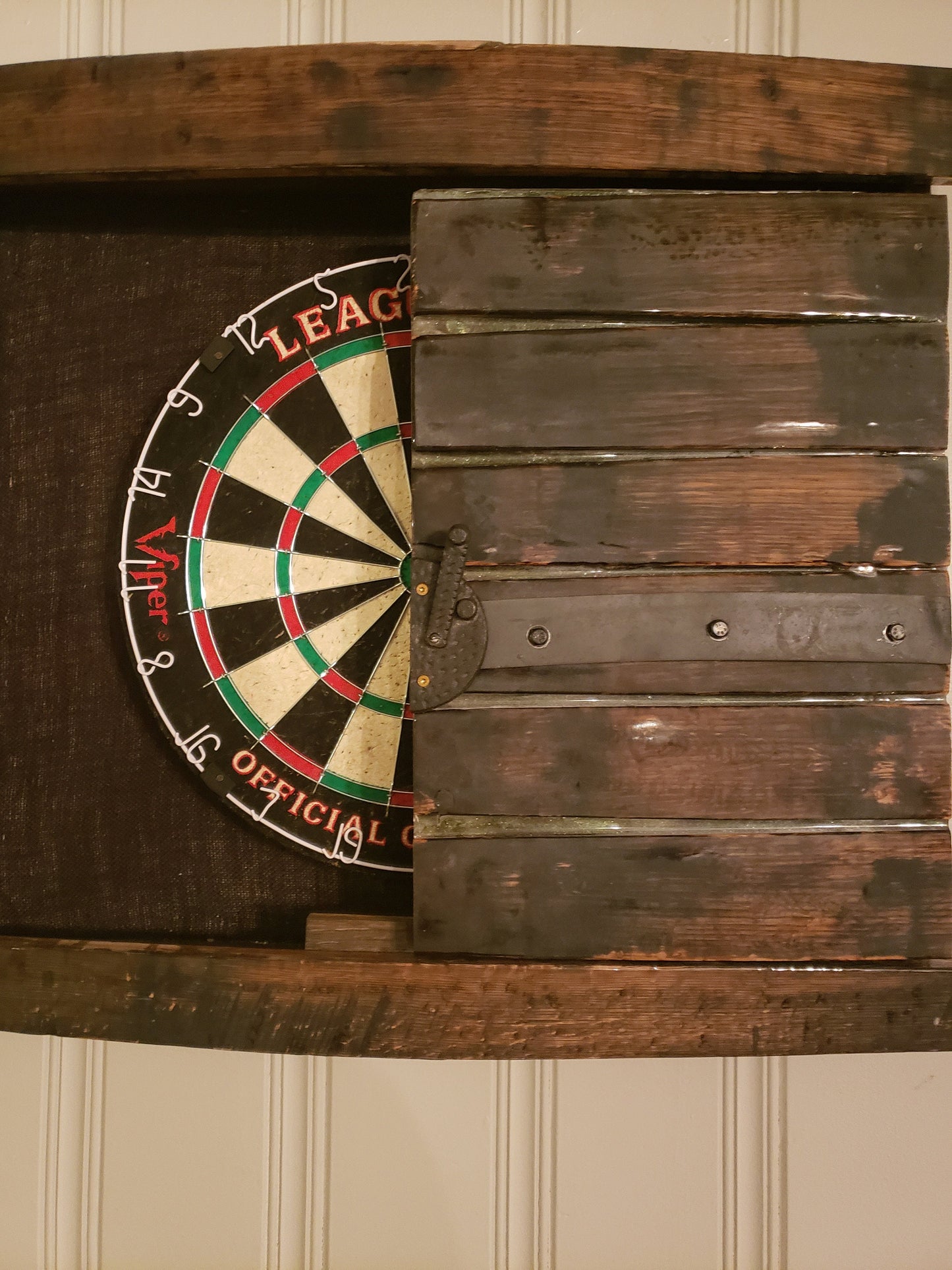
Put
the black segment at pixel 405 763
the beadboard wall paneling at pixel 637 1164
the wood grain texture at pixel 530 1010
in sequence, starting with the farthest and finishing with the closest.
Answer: the beadboard wall paneling at pixel 637 1164
the black segment at pixel 405 763
the wood grain texture at pixel 530 1010

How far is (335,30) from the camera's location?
4.96ft

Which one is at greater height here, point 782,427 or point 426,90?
point 426,90

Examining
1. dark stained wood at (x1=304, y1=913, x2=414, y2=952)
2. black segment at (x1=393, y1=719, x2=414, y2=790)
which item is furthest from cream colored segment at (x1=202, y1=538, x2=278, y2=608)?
dark stained wood at (x1=304, y1=913, x2=414, y2=952)

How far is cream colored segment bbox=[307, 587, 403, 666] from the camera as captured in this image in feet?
4.45

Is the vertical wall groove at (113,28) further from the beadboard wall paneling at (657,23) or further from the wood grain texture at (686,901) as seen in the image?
the wood grain texture at (686,901)

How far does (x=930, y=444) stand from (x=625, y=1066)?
115 cm

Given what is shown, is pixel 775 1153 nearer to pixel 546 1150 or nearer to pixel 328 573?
pixel 546 1150

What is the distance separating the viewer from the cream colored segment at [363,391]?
1.36 m

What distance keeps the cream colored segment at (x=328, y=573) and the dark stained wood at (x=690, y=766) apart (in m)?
0.29

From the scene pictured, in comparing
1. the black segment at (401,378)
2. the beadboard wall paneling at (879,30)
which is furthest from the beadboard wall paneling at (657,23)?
the black segment at (401,378)

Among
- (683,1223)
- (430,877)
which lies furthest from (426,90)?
(683,1223)

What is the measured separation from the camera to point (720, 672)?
1193 mm

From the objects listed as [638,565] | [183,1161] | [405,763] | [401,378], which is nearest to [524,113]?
[401,378]

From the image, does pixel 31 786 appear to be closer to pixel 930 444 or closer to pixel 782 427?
pixel 782 427
